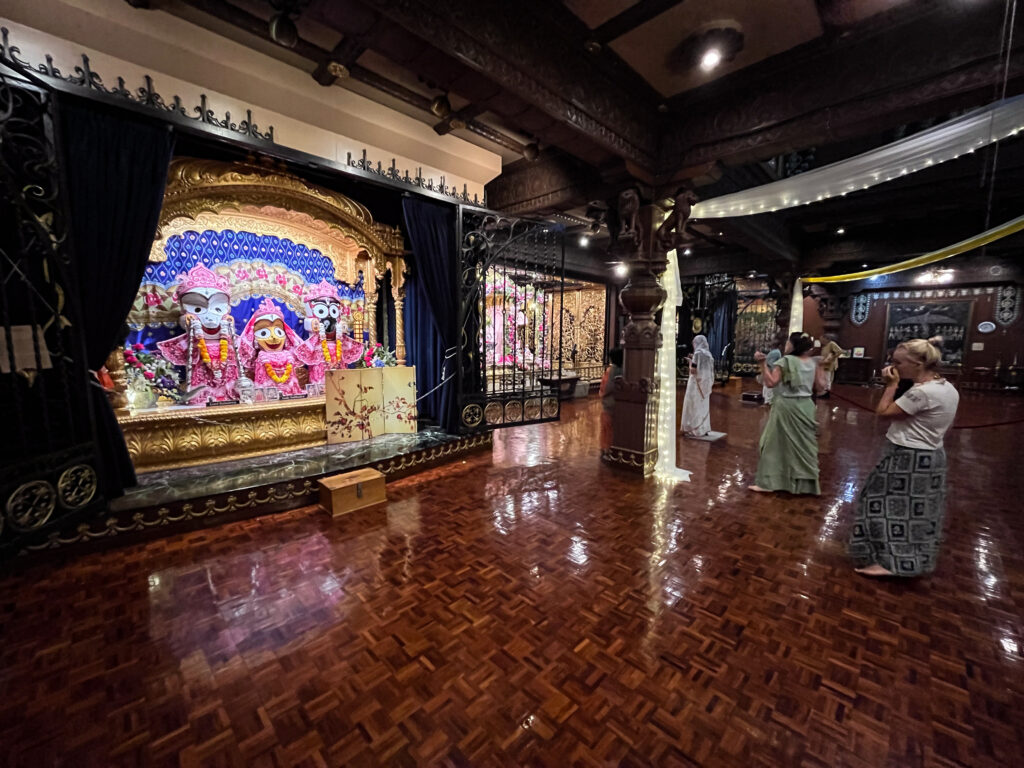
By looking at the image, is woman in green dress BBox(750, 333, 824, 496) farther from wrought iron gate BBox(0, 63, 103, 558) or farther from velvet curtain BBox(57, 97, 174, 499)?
wrought iron gate BBox(0, 63, 103, 558)

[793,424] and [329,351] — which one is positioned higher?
[329,351]

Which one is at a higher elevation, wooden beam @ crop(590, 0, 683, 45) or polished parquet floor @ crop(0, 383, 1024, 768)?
wooden beam @ crop(590, 0, 683, 45)

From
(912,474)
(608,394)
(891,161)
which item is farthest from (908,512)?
(891,161)

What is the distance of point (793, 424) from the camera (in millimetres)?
3629

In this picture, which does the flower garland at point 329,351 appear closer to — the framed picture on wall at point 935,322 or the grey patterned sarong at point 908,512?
the grey patterned sarong at point 908,512

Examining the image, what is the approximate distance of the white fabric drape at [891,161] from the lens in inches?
105

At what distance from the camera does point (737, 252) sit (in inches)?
343

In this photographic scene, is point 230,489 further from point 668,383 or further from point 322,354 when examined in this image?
point 668,383

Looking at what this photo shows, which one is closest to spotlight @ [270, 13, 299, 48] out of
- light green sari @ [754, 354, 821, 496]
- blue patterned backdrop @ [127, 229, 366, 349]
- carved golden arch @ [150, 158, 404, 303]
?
carved golden arch @ [150, 158, 404, 303]

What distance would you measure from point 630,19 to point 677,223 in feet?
5.86

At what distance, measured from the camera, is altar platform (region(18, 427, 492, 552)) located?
260 cm

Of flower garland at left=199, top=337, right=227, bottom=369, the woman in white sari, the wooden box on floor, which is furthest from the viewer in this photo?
the woman in white sari

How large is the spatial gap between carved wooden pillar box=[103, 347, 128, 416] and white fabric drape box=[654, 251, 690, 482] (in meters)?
4.96

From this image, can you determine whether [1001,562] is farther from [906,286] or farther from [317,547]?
[906,286]
